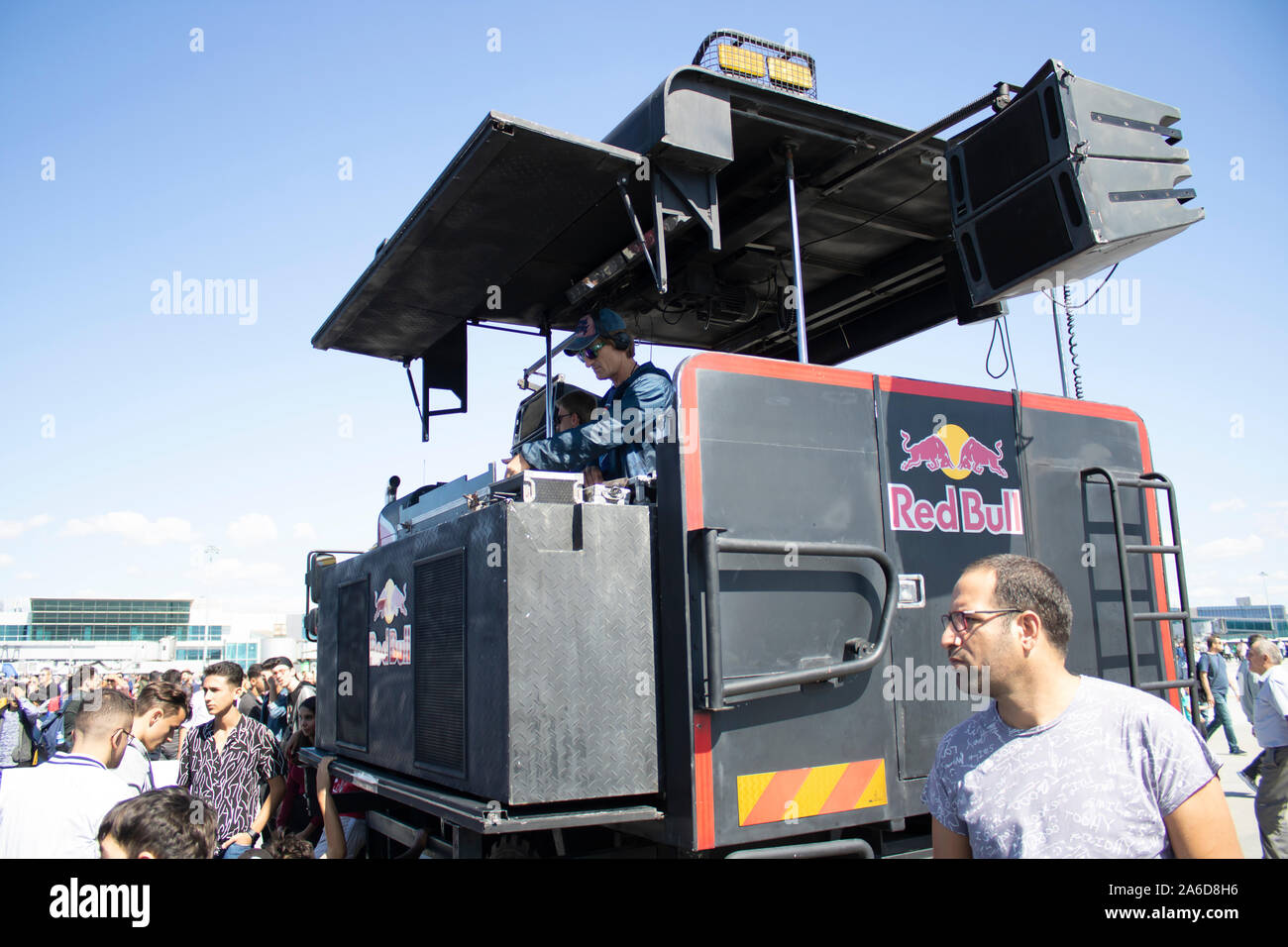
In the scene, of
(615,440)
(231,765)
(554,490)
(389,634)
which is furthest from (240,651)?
(554,490)

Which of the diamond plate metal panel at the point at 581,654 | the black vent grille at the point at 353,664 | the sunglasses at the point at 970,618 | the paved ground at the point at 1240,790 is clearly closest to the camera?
the sunglasses at the point at 970,618

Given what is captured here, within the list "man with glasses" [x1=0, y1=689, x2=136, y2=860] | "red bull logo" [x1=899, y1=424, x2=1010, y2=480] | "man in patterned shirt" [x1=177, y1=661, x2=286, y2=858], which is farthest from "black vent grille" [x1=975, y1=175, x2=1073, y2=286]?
"man in patterned shirt" [x1=177, y1=661, x2=286, y2=858]

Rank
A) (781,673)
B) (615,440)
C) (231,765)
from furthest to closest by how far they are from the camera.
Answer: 1. (231,765)
2. (615,440)
3. (781,673)

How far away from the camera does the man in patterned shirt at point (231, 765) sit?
5.50 metres

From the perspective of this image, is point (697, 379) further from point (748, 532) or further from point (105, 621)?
point (105, 621)

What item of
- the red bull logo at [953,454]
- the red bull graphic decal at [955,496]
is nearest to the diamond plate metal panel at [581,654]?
the red bull graphic decal at [955,496]

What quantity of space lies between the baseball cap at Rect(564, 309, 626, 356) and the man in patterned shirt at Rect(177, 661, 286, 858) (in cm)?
307

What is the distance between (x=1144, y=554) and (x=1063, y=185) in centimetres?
194

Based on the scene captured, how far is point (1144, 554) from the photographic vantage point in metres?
4.61

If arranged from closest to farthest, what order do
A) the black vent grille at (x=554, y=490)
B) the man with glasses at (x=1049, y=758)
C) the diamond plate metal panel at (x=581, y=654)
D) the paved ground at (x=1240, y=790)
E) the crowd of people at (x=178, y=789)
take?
the man with glasses at (x=1049, y=758)
the crowd of people at (x=178, y=789)
the diamond plate metal panel at (x=581, y=654)
the black vent grille at (x=554, y=490)
the paved ground at (x=1240, y=790)

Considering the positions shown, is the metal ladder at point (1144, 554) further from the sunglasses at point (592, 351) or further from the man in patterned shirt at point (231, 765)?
the man in patterned shirt at point (231, 765)

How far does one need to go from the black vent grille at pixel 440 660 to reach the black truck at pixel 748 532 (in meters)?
0.02

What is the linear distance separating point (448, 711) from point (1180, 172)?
13.0 ft

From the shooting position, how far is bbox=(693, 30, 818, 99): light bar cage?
4102 millimetres
